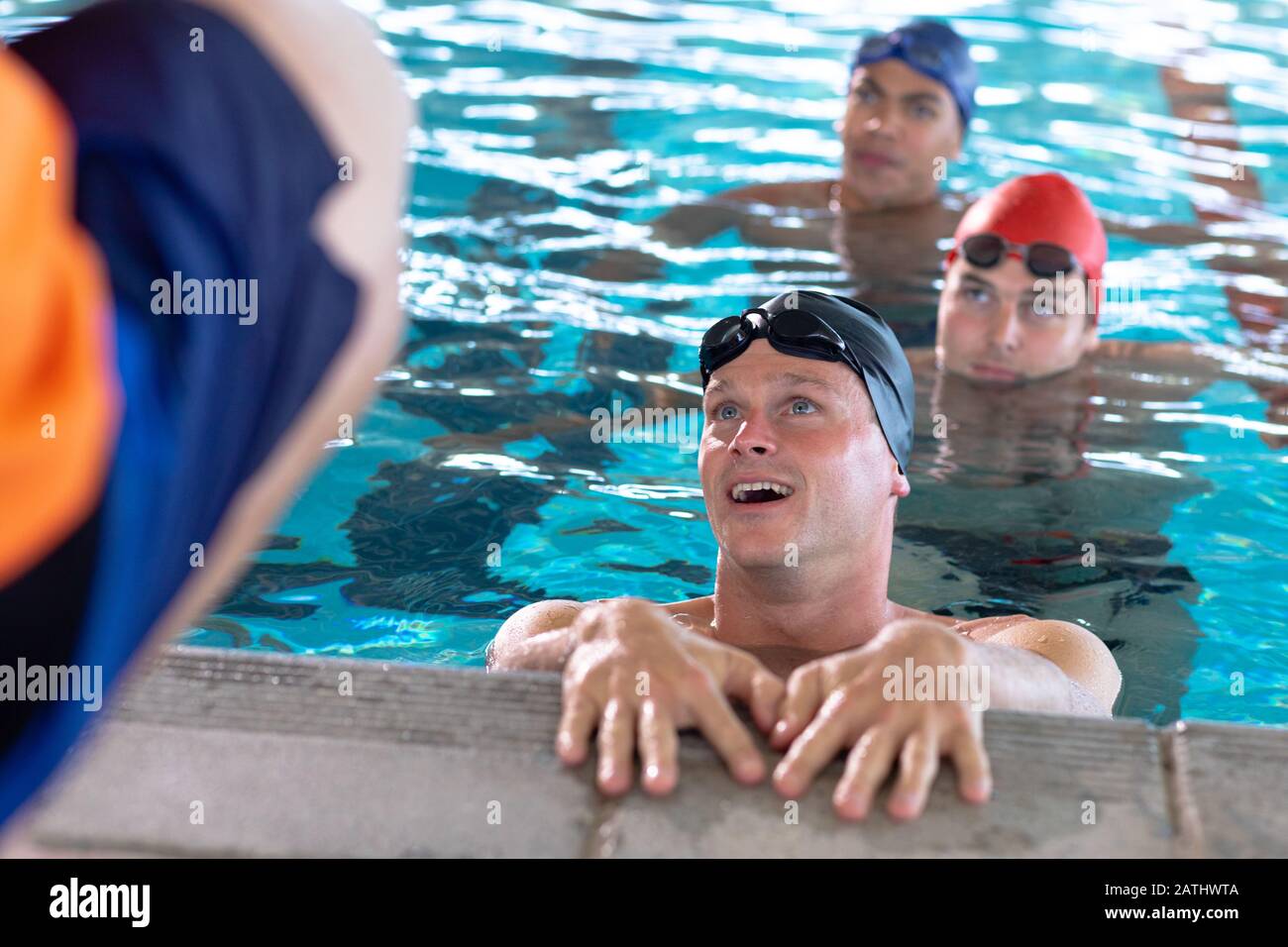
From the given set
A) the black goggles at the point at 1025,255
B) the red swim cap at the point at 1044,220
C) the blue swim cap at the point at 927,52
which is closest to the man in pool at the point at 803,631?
the black goggles at the point at 1025,255

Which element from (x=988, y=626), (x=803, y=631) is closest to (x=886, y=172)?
(x=988, y=626)

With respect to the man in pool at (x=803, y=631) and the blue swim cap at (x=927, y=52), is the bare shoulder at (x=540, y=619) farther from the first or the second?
the blue swim cap at (x=927, y=52)

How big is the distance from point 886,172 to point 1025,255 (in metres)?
2.34

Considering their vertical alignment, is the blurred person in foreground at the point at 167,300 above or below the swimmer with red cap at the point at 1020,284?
above

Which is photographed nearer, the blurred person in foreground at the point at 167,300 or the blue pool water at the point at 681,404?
the blurred person in foreground at the point at 167,300

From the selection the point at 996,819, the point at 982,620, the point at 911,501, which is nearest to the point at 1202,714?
the point at 982,620

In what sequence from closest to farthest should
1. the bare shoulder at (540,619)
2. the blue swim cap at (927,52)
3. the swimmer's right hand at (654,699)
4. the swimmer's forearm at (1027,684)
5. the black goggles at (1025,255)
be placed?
1. the swimmer's right hand at (654,699)
2. the swimmer's forearm at (1027,684)
3. the bare shoulder at (540,619)
4. the black goggles at (1025,255)
5. the blue swim cap at (927,52)

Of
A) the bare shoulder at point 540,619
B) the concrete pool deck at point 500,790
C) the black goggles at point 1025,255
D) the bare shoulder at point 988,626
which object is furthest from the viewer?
the black goggles at point 1025,255

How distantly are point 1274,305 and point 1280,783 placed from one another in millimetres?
5504

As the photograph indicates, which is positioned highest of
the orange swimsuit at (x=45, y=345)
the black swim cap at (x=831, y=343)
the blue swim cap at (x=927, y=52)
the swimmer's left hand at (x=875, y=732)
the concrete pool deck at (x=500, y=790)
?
the orange swimsuit at (x=45, y=345)

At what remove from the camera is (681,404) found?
5.81m

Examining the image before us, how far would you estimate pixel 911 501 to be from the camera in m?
5.20

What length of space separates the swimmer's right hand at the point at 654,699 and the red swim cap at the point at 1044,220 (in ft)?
12.7

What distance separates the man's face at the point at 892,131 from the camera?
804 centimetres
